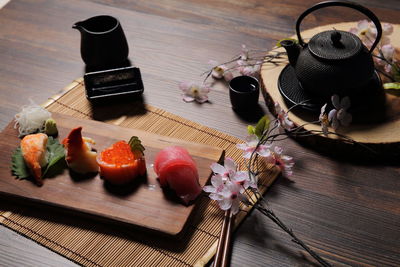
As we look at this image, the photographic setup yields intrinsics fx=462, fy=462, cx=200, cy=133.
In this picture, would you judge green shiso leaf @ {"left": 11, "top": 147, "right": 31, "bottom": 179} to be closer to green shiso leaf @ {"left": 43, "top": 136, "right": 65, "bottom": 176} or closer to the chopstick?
green shiso leaf @ {"left": 43, "top": 136, "right": 65, "bottom": 176}

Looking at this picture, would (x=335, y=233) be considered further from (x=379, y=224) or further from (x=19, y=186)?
(x=19, y=186)

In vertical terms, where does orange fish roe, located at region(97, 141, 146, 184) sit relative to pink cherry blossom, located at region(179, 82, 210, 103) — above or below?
above

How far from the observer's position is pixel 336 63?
4.88ft

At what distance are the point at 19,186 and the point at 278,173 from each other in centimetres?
82

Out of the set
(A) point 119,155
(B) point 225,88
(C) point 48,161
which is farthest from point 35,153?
(B) point 225,88

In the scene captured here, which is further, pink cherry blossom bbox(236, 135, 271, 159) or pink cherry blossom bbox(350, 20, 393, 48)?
pink cherry blossom bbox(350, 20, 393, 48)

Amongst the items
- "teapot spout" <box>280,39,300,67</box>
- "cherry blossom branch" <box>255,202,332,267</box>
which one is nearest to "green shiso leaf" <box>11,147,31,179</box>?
"cherry blossom branch" <box>255,202,332,267</box>

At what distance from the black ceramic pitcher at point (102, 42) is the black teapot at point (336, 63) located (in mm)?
670

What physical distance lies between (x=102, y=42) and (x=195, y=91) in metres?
0.41

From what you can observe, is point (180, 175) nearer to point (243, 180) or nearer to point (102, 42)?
point (243, 180)

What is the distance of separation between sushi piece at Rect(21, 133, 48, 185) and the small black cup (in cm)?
68

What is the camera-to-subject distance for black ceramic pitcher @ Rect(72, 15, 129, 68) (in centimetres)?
Result: 179

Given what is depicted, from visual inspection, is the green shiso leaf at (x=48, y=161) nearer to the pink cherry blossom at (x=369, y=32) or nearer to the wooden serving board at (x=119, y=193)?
the wooden serving board at (x=119, y=193)

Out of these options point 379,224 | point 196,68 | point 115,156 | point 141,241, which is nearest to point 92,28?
point 196,68
